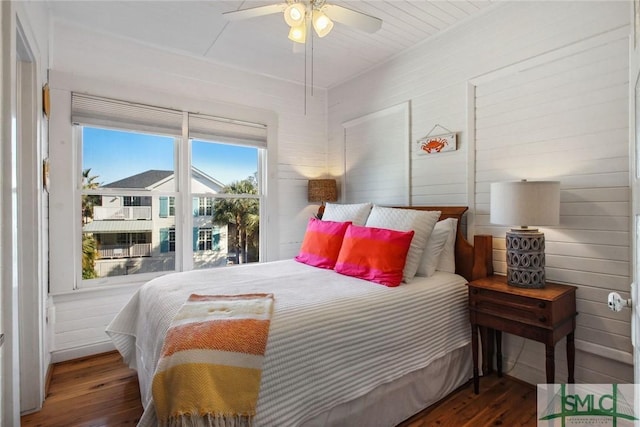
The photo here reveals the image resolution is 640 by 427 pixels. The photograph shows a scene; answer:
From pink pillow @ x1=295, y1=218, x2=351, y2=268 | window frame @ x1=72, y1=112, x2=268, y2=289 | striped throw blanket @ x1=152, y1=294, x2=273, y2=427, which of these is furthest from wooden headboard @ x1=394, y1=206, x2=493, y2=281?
window frame @ x1=72, y1=112, x2=268, y2=289

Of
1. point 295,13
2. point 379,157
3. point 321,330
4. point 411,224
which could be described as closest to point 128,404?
point 321,330

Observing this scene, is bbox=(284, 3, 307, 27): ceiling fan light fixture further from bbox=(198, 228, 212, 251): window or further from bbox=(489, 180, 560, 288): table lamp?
bbox=(198, 228, 212, 251): window

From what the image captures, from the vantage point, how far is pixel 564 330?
1.81m

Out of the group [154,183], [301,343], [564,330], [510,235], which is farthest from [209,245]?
[564,330]

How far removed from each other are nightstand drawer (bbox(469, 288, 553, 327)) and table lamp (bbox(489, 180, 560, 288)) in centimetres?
15

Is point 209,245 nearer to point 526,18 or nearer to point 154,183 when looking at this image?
point 154,183

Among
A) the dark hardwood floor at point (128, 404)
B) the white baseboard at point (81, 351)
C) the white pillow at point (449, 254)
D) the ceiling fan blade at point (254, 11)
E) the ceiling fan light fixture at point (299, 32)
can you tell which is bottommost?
the dark hardwood floor at point (128, 404)

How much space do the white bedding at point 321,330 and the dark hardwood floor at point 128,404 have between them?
10.0 inches

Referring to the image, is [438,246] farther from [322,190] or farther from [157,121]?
[157,121]

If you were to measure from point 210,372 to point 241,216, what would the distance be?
2.41 m

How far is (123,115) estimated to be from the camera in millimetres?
2748

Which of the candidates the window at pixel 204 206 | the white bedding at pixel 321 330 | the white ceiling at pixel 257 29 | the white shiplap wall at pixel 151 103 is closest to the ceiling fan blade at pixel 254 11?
the white ceiling at pixel 257 29

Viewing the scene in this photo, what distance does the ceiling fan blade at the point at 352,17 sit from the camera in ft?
5.83

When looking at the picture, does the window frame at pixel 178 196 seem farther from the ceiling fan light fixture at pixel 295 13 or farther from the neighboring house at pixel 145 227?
the ceiling fan light fixture at pixel 295 13
